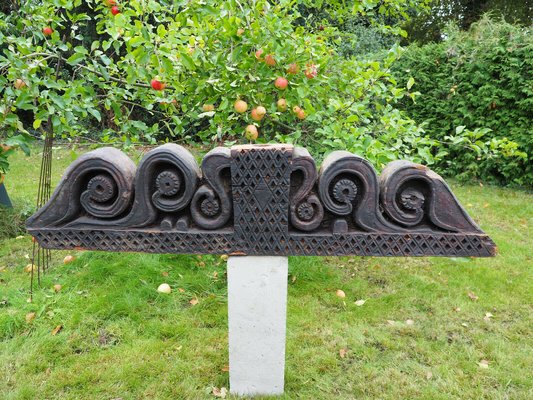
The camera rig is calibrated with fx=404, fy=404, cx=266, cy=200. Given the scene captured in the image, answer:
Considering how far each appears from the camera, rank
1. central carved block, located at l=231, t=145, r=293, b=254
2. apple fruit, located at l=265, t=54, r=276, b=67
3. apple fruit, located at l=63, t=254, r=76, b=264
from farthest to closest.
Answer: apple fruit, located at l=63, t=254, r=76, b=264 → apple fruit, located at l=265, t=54, r=276, b=67 → central carved block, located at l=231, t=145, r=293, b=254

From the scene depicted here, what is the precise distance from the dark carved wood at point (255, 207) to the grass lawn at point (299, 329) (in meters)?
0.96

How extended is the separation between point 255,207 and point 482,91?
261 inches

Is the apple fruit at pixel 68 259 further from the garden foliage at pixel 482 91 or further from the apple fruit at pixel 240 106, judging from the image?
the garden foliage at pixel 482 91

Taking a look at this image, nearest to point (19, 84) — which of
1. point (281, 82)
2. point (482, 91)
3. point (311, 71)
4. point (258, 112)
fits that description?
point (258, 112)

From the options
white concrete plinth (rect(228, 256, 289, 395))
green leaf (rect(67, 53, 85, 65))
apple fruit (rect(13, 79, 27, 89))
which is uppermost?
green leaf (rect(67, 53, 85, 65))

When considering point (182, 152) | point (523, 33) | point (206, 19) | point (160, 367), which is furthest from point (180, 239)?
point (523, 33)

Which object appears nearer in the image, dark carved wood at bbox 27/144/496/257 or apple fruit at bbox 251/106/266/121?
dark carved wood at bbox 27/144/496/257

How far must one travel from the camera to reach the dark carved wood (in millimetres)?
1583

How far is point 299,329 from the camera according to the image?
2.75 m

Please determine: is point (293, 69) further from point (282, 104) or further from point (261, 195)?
point (261, 195)

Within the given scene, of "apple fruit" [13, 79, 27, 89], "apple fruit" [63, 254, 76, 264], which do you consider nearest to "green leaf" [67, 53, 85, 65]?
"apple fruit" [13, 79, 27, 89]

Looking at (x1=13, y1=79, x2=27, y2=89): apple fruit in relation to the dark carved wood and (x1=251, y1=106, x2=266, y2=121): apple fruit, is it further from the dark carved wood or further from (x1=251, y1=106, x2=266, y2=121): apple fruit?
(x1=251, y1=106, x2=266, y2=121): apple fruit

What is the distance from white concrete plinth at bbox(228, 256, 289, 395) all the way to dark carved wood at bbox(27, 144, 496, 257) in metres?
0.10

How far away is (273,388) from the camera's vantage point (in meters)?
2.00
